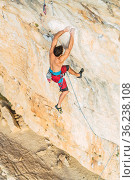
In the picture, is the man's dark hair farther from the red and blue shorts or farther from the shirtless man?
the red and blue shorts

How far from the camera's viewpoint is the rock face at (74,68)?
12.5 ft

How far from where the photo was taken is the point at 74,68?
4637 millimetres

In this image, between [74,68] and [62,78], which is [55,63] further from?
[74,68]

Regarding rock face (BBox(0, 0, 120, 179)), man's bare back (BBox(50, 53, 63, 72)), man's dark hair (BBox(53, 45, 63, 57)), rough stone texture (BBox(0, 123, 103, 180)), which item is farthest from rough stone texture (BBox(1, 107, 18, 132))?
man's dark hair (BBox(53, 45, 63, 57))

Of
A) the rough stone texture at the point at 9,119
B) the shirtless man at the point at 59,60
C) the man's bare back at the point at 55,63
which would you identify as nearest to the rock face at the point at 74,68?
the shirtless man at the point at 59,60

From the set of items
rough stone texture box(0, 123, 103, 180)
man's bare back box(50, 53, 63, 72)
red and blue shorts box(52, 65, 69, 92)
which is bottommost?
rough stone texture box(0, 123, 103, 180)

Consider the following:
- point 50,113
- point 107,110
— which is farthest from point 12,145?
point 107,110

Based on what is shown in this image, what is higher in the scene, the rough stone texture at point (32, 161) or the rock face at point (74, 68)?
the rock face at point (74, 68)

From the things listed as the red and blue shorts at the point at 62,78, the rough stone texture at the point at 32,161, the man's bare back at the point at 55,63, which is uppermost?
the man's bare back at the point at 55,63

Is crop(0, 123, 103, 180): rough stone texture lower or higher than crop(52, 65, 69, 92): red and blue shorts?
lower

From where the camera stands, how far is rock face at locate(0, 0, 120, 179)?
150 inches

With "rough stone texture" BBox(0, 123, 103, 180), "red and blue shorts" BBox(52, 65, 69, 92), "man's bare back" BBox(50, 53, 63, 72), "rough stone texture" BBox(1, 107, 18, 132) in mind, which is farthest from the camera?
"rough stone texture" BBox(1, 107, 18, 132)

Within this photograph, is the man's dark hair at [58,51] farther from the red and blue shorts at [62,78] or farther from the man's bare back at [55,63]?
the red and blue shorts at [62,78]

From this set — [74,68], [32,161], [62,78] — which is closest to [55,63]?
[62,78]
